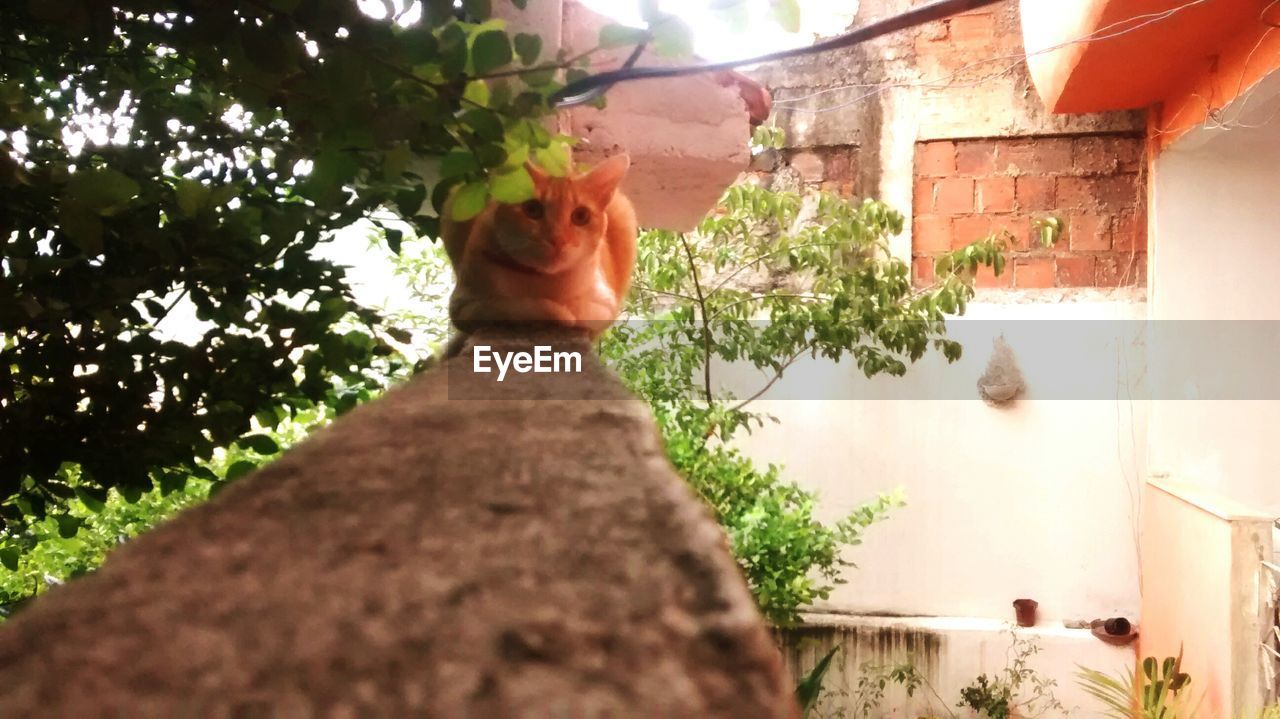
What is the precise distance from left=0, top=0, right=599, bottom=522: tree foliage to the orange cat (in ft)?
0.14

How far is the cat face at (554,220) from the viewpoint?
1.26ft

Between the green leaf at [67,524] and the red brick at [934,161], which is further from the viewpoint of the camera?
the red brick at [934,161]

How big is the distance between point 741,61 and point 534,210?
12 cm

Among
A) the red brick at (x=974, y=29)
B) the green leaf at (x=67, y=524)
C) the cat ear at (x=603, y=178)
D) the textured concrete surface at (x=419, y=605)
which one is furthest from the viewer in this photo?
the red brick at (x=974, y=29)

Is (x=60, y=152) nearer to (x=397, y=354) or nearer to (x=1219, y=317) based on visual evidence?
(x=397, y=354)

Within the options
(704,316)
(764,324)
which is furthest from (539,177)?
(764,324)

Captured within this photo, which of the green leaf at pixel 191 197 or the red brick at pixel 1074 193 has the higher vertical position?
the red brick at pixel 1074 193

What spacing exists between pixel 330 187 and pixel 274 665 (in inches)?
10.1

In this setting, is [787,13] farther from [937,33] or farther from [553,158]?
[937,33]

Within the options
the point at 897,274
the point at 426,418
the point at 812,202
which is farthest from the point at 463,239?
the point at 812,202

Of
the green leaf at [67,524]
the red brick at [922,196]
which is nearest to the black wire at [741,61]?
the green leaf at [67,524]

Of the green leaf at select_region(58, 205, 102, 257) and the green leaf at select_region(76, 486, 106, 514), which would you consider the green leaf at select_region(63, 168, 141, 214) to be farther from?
the green leaf at select_region(76, 486, 106, 514)

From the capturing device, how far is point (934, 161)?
58.9 inches

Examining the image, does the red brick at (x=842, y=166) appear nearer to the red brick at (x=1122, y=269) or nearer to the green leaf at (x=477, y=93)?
the red brick at (x=1122, y=269)
